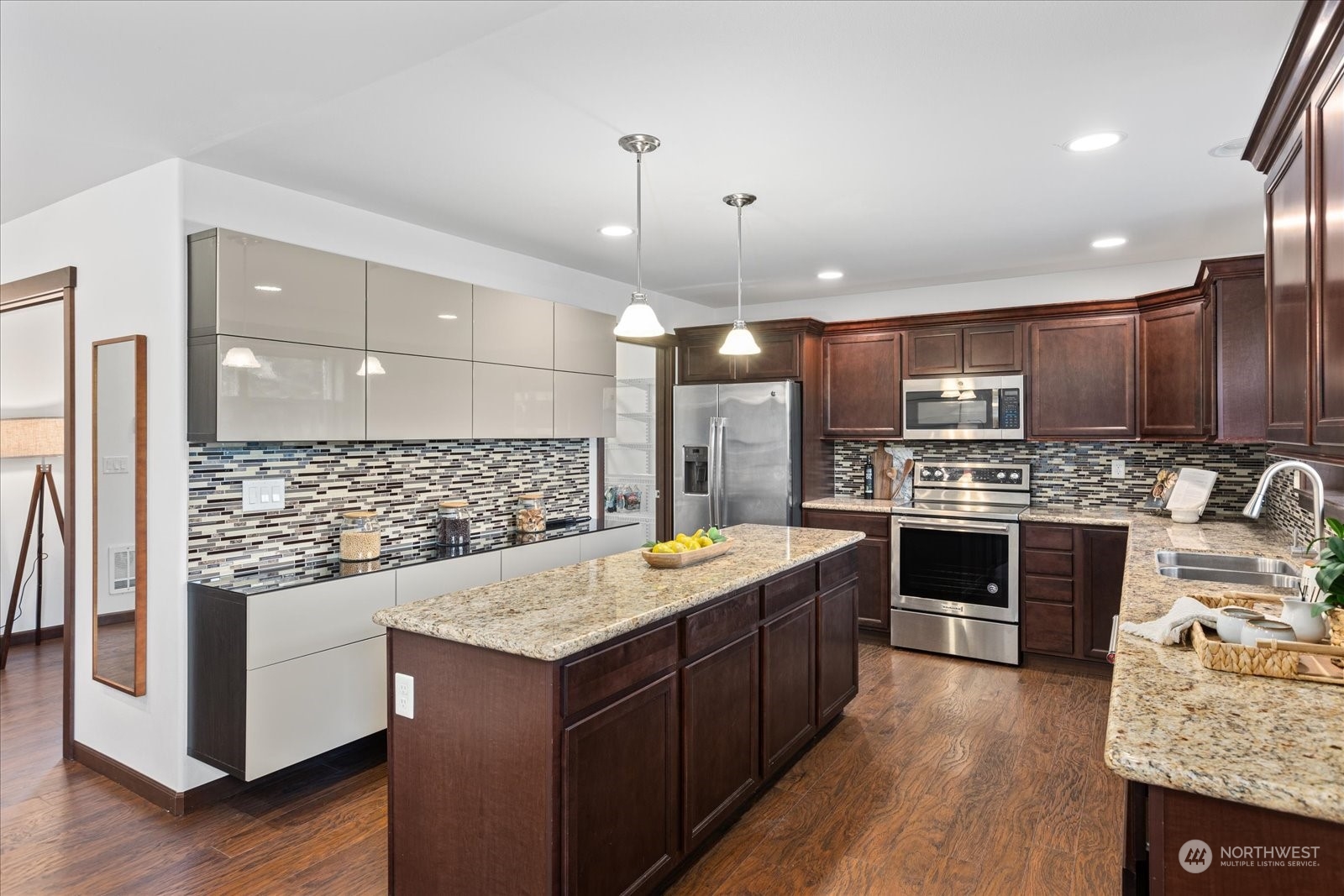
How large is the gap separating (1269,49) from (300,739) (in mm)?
3852

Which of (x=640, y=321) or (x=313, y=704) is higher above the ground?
(x=640, y=321)

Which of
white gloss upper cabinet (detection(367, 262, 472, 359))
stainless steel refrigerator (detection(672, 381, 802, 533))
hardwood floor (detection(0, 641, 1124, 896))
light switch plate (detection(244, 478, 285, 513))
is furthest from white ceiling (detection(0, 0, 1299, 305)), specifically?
hardwood floor (detection(0, 641, 1124, 896))

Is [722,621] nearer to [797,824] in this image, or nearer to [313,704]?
[797,824]

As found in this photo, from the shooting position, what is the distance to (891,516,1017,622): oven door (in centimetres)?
466

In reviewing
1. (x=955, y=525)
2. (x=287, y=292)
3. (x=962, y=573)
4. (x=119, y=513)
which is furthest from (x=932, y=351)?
(x=119, y=513)

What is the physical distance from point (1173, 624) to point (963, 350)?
3.53 meters

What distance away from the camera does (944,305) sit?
5.45 meters

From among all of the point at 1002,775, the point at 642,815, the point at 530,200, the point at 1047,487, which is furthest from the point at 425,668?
the point at 1047,487

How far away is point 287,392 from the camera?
2996 mm

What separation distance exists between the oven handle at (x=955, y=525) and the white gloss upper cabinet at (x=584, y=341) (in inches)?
84.2

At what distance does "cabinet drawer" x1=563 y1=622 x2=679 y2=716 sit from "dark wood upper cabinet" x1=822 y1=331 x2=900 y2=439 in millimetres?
3525

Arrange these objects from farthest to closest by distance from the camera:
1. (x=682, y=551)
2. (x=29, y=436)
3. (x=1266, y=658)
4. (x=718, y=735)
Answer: (x=29, y=436)
(x=682, y=551)
(x=718, y=735)
(x=1266, y=658)

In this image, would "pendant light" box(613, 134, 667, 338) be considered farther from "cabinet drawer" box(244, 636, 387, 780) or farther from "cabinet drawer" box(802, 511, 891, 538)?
"cabinet drawer" box(802, 511, 891, 538)

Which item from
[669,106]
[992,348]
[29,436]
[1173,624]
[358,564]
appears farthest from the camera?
[992,348]
